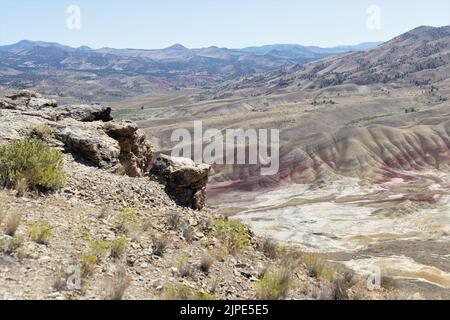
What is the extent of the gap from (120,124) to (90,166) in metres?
4.51

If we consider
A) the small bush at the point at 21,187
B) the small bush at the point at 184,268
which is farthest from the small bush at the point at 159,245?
the small bush at the point at 21,187

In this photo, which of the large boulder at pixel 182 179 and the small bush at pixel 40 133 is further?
the small bush at pixel 40 133

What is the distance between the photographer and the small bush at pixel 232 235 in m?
13.7

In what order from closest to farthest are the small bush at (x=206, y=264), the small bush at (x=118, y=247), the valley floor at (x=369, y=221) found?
the small bush at (x=118, y=247) → the small bush at (x=206, y=264) → the valley floor at (x=369, y=221)

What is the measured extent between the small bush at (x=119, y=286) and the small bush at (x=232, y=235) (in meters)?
4.23

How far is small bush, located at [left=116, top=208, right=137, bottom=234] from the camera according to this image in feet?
40.8

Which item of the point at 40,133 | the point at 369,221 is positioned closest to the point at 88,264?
the point at 40,133

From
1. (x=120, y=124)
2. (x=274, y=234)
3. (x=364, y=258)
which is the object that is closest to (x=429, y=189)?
(x=274, y=234)

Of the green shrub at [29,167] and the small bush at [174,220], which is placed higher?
the green shrub at [29,167]

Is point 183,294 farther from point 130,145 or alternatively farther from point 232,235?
point 130,145

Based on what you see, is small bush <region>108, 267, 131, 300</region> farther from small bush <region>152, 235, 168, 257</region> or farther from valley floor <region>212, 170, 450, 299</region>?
valley floor <region>212, 170, 450, 299</region>

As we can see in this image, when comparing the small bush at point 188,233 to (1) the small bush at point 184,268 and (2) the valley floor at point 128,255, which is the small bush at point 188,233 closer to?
(2) the valley floor at point 128,255

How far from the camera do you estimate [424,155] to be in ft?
352
